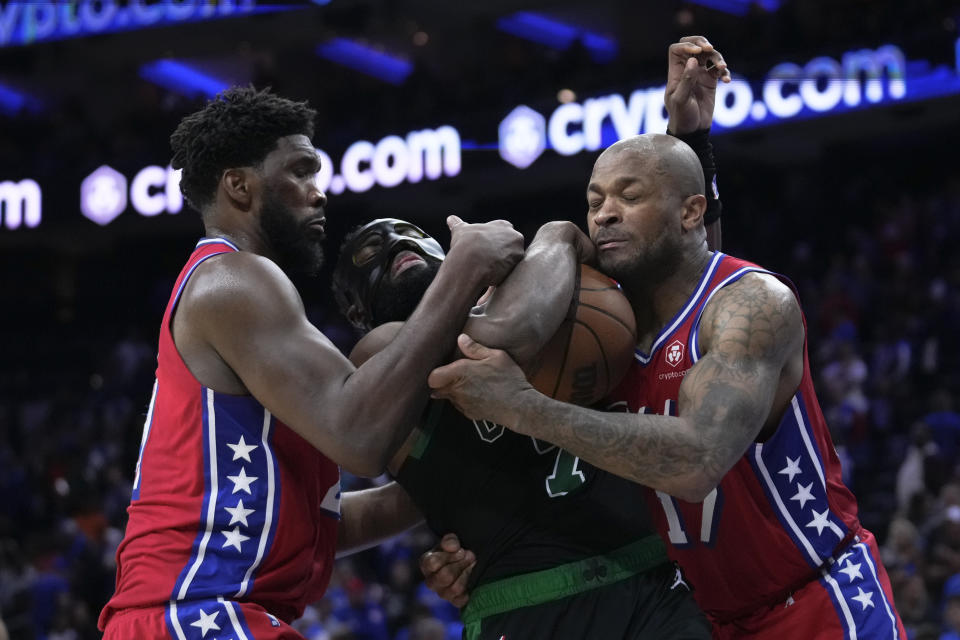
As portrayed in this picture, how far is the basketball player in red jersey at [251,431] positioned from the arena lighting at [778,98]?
11.2 meters

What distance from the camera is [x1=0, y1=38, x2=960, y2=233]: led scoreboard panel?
→ 13.4 m

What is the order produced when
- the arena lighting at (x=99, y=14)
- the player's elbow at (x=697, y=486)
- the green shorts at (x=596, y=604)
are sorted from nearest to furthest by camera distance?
the player's elbow at (x=697, y=486), the green shorts at (x=596, y=604), the arena lighting at (x=99, y=14)

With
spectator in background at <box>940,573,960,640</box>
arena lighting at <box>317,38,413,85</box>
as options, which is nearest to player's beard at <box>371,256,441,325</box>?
spectator in background at <box>940,573,960,640</box>

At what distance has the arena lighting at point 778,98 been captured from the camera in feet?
43.5

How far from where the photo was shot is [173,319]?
9.64 feet

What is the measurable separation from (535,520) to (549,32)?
667 inches

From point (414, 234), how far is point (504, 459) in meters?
0.71

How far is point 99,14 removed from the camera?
19016 mm

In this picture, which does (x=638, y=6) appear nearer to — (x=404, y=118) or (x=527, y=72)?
(x=527, y=72)

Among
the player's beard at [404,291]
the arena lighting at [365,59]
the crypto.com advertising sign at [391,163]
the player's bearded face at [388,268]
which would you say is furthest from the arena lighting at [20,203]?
the player's beard at [404,291]

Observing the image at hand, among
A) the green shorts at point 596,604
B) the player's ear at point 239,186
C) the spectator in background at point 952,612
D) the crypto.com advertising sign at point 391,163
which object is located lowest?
the spectator in background at point 952,612

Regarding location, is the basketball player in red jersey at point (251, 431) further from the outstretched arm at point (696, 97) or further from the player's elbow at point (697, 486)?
the outstretched arm at point (696, 97)

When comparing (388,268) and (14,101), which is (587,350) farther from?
(14,101)

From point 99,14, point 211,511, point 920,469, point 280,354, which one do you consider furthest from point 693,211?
point 99,14
